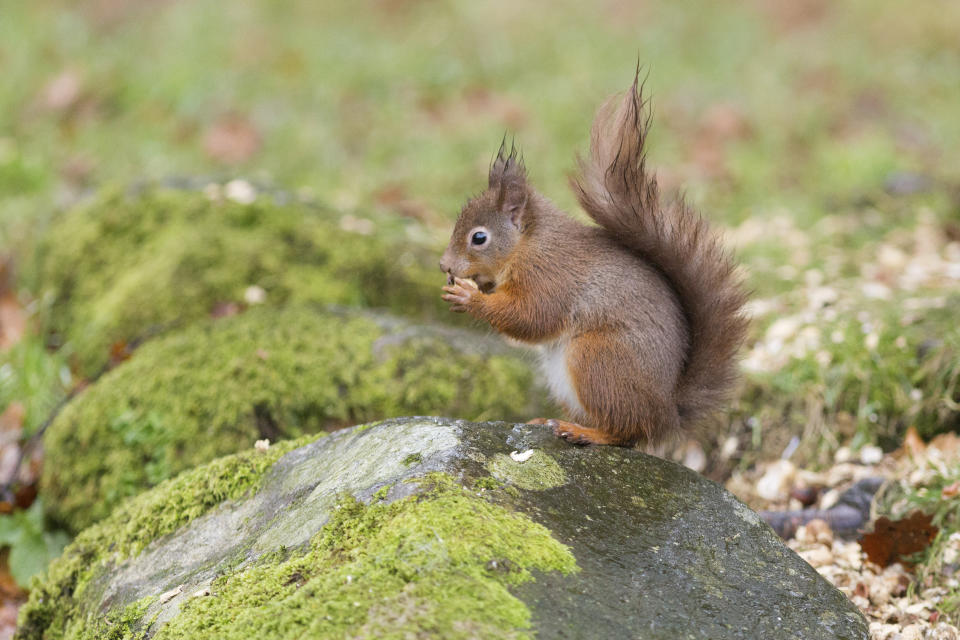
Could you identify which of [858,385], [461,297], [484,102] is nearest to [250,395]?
[461,297]

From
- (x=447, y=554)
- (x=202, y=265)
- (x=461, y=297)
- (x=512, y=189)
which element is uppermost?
(x=512, y=189)

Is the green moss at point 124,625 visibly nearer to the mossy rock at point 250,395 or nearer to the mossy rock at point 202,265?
the mossy rock at point 250,395

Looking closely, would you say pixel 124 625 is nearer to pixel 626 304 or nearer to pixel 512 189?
pixel 626 304

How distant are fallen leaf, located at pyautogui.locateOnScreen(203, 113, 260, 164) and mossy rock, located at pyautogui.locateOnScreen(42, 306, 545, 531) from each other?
11.3 ft

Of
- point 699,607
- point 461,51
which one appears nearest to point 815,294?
point 699,607

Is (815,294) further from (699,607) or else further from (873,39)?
(873,39)

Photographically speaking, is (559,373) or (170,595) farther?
(559,373)

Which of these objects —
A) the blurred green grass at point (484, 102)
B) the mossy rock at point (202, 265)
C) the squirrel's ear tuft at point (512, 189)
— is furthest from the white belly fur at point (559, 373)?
the blurred green grass at point (484, 102)

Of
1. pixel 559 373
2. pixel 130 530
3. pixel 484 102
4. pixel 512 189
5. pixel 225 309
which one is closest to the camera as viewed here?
pixel 130 530

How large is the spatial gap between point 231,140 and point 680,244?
488 cm

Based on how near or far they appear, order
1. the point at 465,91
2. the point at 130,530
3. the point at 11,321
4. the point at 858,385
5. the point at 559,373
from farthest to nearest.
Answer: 1. the point at 465,91
2. the point at 11,321
3. the point at 858,385
4. the point at 559,373
5. the point at 130,530

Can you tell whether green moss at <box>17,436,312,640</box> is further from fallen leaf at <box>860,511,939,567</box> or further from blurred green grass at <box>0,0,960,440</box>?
blurred green grass at <box>0,0,960,440</box>

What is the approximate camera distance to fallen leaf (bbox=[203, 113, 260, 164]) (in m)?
6.45

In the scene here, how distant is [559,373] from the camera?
2.56 meters
